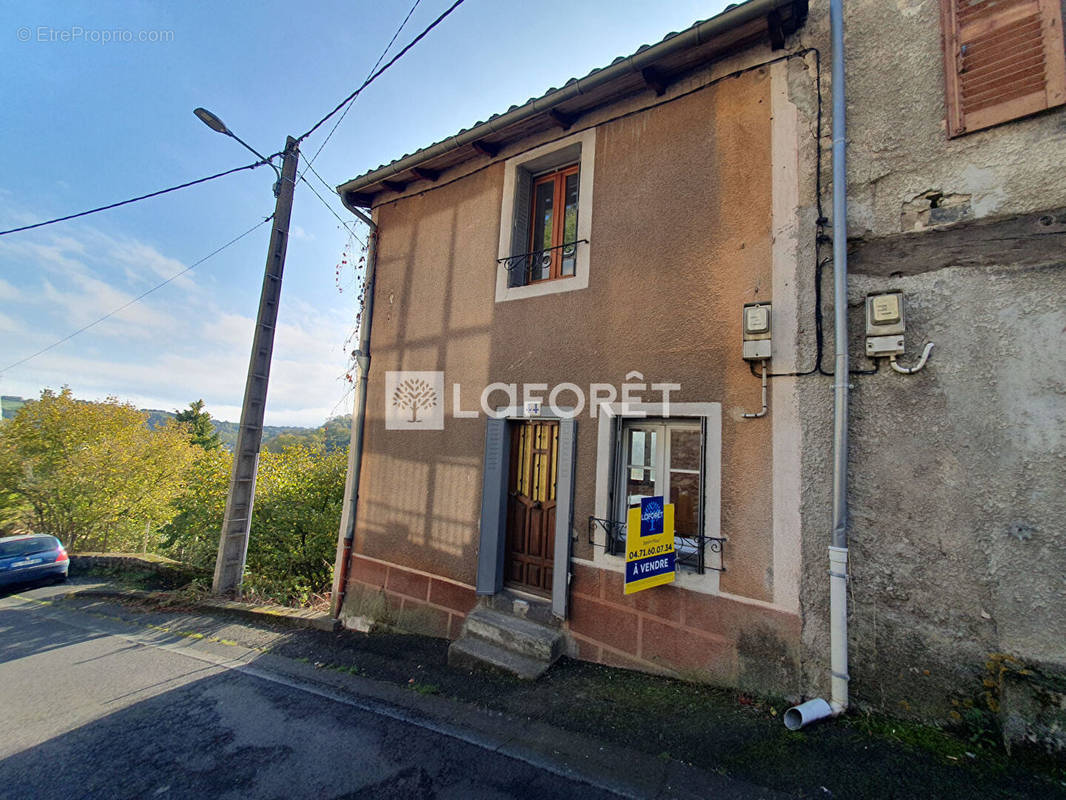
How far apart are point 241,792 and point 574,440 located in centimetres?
348

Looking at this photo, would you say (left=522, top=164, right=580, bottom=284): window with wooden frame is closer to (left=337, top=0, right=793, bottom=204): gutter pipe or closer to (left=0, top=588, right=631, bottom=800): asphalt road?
(left=337, top=0, right=793, bottom=204): gutter pipe

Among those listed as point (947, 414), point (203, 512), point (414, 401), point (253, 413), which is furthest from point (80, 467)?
point (947, 414)

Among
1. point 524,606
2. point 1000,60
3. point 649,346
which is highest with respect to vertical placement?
point 1000,60

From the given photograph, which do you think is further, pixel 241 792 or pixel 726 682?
pixel 726 682

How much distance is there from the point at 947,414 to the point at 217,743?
574 cm

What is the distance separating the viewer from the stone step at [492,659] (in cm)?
408

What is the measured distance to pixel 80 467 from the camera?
651 inches

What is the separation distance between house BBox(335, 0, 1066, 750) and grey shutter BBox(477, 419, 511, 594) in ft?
0.11

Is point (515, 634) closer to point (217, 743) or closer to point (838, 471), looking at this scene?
point (217, 743)

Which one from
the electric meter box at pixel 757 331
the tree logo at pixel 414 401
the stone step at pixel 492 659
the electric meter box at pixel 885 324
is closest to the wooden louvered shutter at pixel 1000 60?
the electric meter box at pixel 885 324

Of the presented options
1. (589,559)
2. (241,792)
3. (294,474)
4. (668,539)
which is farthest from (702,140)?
(294,474)

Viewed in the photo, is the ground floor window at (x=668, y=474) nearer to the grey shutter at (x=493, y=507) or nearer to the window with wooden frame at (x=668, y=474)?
the window with wooden frame at (x=668, y=474)

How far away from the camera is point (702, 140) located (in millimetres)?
4102

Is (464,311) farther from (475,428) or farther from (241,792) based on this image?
(241,792)
